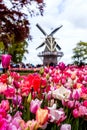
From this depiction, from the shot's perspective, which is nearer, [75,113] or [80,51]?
[75,113]

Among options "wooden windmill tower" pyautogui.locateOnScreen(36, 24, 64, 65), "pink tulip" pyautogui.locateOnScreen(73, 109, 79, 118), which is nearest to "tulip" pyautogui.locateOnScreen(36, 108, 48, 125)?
"pink tulip" pyautogui.locateOnScreen(73, 109, 79, 118)

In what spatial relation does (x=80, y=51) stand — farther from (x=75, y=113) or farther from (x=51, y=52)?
(x=75, y=113)

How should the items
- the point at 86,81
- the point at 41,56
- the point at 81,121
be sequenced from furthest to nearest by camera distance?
the point at 41,56 < the point at 86,81 < the point at 81,121

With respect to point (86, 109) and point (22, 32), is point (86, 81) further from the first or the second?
point (22, 32)

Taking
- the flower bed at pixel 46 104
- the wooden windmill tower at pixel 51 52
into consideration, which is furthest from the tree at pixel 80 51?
the flower bed at pixel 46 104

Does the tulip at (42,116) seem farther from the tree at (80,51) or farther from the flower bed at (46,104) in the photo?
the tree at (80,51)

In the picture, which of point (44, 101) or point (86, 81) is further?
point (86, 81)

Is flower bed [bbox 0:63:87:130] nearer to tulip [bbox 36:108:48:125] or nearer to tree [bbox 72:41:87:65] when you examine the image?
tulip [bbox 36:108:48:125]

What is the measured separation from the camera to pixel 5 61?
4.20m

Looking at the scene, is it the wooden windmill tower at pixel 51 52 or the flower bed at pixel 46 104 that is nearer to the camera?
the flower bed at pixel 46 104

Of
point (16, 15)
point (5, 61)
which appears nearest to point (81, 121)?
point (5, 61)

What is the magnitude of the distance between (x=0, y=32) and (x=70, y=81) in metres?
23.5

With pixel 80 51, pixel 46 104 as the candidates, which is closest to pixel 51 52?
pixel 80 51

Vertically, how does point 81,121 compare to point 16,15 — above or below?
below
